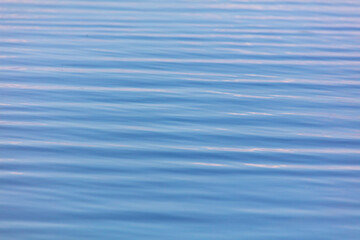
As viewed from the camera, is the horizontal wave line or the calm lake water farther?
the horizontal wave line

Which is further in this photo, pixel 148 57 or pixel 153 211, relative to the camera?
pixel 148 57

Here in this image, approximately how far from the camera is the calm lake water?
2.02 metres

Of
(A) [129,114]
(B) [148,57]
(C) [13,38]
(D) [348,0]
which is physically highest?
(D) [348,0]

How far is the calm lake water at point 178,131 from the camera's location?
2016 mm

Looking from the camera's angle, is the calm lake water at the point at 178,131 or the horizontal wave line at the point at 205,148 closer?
the calm lake water at the point at 178,131

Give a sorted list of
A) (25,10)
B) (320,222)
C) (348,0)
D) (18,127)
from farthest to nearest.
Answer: (348,0)
(25,10)
(18,127)
(320,222)

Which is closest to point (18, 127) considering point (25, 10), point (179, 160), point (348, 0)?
point (179, 160)

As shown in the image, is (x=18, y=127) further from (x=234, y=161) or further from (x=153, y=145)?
(x=234, y=161)

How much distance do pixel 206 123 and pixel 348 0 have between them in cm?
432

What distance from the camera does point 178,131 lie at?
A: 2768mm

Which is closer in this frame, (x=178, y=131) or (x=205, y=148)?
(x=205, y=148)

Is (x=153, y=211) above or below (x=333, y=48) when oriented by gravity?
below

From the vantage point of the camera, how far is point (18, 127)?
278 cm

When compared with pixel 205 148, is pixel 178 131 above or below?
above
